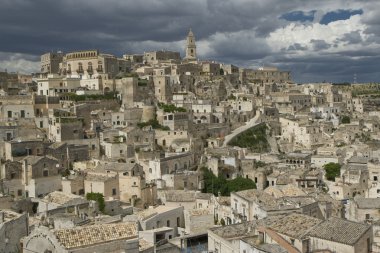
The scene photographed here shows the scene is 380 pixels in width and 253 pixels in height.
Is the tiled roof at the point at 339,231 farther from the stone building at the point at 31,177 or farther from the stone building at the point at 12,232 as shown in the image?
the stone building at the point at 31,177

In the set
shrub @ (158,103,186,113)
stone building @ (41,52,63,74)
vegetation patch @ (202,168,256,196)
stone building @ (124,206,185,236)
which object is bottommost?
vegetation patch @ (202,168,256,196)

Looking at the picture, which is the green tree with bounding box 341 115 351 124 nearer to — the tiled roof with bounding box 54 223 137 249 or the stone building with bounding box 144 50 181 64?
the stone building with bounding box 144 50 181 64

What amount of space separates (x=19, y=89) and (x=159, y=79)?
16970 mm

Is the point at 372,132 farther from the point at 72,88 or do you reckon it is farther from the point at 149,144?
the point at 72,88

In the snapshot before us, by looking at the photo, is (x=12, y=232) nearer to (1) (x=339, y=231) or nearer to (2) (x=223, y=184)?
(1) (x=339, y=231)

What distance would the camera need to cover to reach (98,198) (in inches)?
1249

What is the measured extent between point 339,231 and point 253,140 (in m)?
40.2

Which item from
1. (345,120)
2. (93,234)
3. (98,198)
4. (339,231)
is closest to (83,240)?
(93,234)

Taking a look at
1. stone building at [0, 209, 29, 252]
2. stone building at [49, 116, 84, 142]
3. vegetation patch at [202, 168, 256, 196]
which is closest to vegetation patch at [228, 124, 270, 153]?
vegetation patch at [202, 168, 256, 196]

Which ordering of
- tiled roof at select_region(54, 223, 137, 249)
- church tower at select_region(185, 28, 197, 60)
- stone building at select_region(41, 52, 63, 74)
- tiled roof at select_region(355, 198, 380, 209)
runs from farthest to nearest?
church tower at select_region(185, 28, 197, 60) → stone building at select_region(41, 52, 63, 74) → tiled roof at select_region(355, 198, 380, 209) → tiled roof at select_region(54, 223, 137, 249)

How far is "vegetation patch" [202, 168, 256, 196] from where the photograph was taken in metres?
39.8

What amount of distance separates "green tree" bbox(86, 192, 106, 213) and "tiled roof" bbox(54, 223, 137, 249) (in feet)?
38.3

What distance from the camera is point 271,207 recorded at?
81.0ft

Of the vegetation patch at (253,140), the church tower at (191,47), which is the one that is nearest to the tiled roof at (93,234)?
the vegetation patch at (253,140)
